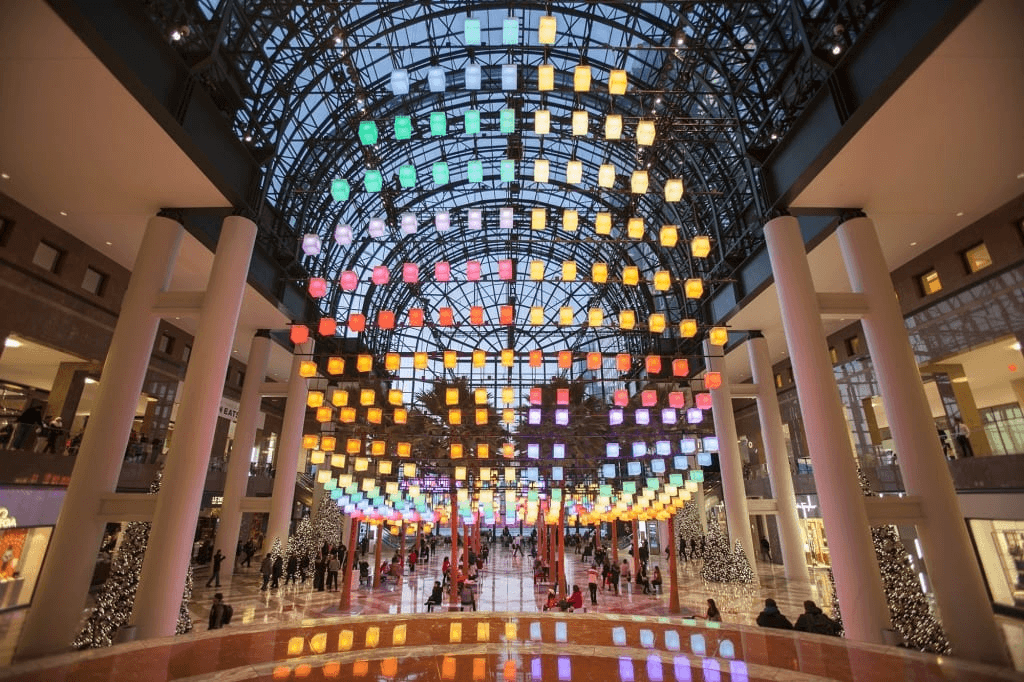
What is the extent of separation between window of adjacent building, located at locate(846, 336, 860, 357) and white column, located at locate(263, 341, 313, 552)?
2112 cm

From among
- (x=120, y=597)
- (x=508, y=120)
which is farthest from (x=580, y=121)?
(x=120, y=597)

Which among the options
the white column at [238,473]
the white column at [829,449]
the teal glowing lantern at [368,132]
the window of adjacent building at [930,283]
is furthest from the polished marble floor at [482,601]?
the teal glowing lantern at [368,132]

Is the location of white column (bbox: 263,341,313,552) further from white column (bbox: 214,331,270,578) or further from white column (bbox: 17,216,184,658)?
white column (bbox: 17,216,184,658)

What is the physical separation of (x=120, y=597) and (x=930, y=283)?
21.9 m

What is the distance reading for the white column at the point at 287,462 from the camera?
18.2 m

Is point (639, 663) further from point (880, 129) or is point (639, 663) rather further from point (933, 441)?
point (880, 129)

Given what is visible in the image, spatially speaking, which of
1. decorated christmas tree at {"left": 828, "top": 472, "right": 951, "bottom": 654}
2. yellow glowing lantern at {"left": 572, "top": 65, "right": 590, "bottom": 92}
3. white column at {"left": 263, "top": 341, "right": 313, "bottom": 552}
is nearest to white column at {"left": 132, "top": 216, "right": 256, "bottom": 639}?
white column at {"left": 263, "top": 341, "right": 313, "bottom": 552}

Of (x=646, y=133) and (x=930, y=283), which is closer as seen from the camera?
(x=646, y=133)

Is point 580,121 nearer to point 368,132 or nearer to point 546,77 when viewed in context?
point 546,77

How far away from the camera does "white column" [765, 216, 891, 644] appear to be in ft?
28.7

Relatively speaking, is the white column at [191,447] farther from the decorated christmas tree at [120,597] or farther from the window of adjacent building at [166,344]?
the window of adjacent building at [166,344]

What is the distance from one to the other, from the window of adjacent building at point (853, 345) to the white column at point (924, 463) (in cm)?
938

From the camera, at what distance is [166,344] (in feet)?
62.8

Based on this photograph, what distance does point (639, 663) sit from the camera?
5.52 metres
